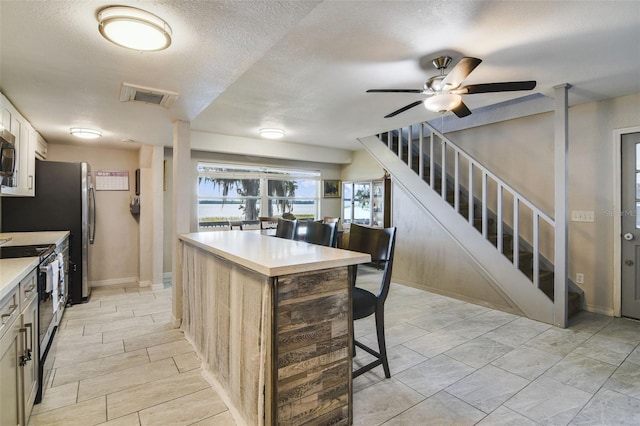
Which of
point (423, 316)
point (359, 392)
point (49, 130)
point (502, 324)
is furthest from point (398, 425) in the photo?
point (49, 130)

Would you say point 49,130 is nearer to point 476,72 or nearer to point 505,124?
point 476,72

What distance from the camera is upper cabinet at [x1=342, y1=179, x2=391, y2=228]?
19.6ft

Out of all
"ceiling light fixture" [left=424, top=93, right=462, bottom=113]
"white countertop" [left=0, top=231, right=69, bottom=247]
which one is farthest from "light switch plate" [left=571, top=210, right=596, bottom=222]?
"white countertop" [left=0, top=231, right=69, bottom=247]

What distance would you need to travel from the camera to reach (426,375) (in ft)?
7.32

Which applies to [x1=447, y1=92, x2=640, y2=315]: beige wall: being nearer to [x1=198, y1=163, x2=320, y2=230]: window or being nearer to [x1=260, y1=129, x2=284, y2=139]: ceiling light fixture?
[x1=260, y1=129, x2=284, y2=139]: ceiling light fixture

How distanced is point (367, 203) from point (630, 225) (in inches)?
157

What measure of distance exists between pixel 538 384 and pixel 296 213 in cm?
516

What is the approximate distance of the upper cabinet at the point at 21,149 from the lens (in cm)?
264

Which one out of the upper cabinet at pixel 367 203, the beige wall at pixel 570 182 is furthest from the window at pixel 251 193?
the beige wall at pixel 570 182

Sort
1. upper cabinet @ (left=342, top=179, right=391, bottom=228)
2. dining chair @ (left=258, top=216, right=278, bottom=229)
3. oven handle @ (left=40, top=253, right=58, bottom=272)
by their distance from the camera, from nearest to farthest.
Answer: oven handle @ (left=40, top=253, right=58, bottom=272) < dining chair @ (left=258, top=216, right=278, bottom=229) < upper cabinet @ (left=342, top=179, right=391, bottom=228)

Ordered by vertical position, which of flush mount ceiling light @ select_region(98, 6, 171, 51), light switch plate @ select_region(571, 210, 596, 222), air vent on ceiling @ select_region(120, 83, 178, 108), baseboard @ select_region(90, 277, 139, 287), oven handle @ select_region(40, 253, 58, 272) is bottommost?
baseboard @ select_region(90, 277, 139, 287)

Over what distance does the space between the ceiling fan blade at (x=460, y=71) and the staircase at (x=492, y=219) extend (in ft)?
5.52

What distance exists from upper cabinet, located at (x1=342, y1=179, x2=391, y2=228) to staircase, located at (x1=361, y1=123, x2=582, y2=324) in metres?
1.08

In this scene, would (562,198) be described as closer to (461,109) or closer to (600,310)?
(461,109)
